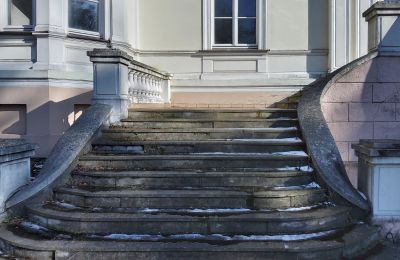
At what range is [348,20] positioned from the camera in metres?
9.77

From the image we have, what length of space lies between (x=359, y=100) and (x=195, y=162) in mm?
2730

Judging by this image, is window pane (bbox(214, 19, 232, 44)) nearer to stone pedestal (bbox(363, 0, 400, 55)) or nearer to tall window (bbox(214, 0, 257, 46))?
tall window (bbox(214, 0, 257, 46))

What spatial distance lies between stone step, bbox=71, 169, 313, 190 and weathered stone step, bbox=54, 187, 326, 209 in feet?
0.97

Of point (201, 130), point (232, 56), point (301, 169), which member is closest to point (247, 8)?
point (232, 56)

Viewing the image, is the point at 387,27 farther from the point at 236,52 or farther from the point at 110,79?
the point at 110,79

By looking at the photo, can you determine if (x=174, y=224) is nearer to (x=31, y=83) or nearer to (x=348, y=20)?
(x=31, y=83)

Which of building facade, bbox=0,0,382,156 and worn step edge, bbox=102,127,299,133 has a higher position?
building facade, bbox=0,0,382,156

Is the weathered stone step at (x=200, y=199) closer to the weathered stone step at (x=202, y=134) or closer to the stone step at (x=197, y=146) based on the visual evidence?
the stone step at (x=197, y=146)

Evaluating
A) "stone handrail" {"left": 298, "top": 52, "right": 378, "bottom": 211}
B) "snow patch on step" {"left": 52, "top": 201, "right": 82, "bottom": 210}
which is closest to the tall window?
"stone handrail" {"left": 298, "top": 52, "right": 378, "bottom": 211}

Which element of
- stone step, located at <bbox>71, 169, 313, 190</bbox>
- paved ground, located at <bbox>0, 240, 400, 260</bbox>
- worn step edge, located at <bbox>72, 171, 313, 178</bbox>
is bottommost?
paved ground, located at <bbox>0, 240, 400, 260</bbox>

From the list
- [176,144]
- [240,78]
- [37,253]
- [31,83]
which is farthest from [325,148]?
[31,83]

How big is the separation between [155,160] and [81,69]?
378 cm

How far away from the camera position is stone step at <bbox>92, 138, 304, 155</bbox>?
19.9 ft

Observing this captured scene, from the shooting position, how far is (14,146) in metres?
5.07
